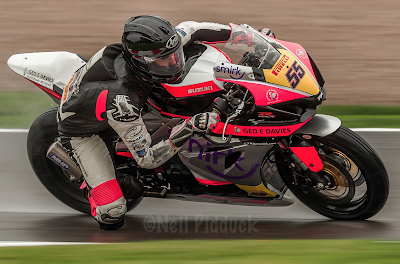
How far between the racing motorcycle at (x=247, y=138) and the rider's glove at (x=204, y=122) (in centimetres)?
8

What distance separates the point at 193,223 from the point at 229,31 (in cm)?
160

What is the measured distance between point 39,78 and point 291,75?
204 centimetres

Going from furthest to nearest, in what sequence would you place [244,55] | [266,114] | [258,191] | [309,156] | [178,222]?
[178,222], [258,191], [309,156], [244,55], [266,114]

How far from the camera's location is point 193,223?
485 centimetres

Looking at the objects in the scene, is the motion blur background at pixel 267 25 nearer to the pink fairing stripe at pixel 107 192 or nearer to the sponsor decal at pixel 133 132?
the pink fairing stripe at pixel 107 192

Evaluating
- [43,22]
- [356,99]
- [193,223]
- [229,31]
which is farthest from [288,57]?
[43,22]

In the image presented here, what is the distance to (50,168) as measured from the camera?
196 inches

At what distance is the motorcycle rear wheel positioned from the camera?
480 cm

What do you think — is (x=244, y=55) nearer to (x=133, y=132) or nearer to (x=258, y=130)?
(x=258, y=130)

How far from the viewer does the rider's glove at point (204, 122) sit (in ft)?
12.1

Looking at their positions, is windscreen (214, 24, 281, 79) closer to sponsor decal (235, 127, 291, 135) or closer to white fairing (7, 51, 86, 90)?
sponsor decal (235, 127, 291, 135)

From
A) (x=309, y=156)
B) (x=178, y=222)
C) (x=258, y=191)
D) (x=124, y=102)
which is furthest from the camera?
(x=178, y=222)

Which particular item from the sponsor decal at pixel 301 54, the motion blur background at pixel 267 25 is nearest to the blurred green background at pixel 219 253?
the sponsor decal at pixel 301 54

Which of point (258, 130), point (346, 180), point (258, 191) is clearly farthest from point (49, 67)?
point (346, 180)
